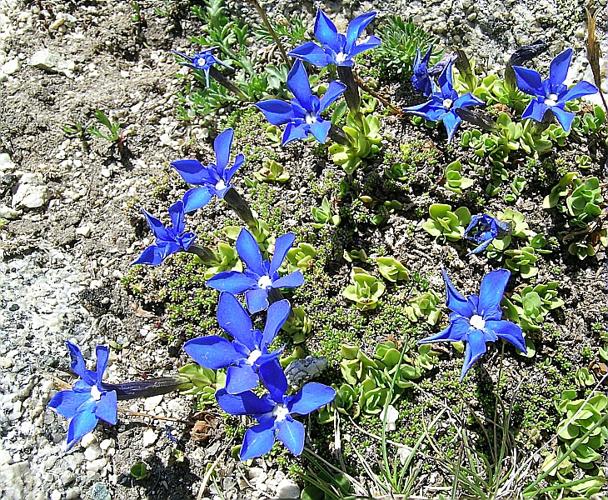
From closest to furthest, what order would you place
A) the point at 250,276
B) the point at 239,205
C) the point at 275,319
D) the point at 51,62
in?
the point at 275,319 < the point at 250,276 < the point at 239,205 < the point at 51,62

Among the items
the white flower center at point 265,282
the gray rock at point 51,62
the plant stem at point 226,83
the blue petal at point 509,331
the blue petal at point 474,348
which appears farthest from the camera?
the gray rock at point 51,62

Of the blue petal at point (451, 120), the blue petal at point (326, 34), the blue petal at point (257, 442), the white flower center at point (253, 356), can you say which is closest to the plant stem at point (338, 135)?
the blue petal at point (326, 34)

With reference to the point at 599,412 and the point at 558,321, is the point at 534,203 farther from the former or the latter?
the point at 599,412

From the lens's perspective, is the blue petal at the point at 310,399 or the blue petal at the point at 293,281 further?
the blue petal at the point at 293,281

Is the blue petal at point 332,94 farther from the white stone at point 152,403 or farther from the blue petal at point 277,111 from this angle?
the white stone at point 152,403

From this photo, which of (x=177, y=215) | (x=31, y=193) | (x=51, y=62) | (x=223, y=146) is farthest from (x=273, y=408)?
(x=51, y=62)

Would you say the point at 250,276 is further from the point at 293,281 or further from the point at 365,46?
the point at 365,46
